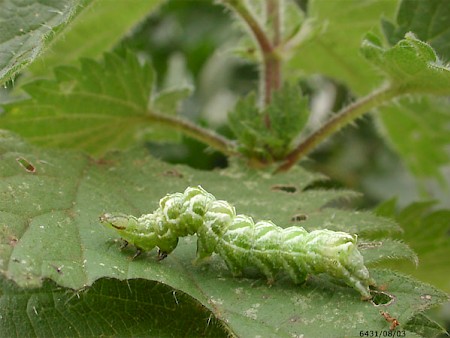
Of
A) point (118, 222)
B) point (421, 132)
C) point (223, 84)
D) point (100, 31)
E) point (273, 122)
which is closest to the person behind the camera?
point (118, 222)

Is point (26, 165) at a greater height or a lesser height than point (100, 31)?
lesser

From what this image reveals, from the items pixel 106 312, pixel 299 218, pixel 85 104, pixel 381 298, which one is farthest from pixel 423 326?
pixel 85 104

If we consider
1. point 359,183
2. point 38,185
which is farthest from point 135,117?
point 359,183

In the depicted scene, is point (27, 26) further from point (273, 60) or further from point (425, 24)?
point (425, 24)

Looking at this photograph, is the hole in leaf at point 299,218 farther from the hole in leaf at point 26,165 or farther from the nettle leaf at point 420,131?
the nettle leaf at point 420,131

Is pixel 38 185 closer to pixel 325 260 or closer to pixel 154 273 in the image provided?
pixel 154 273

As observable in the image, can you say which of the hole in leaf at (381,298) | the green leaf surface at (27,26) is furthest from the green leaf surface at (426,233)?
the green leaf surface at (27,26)

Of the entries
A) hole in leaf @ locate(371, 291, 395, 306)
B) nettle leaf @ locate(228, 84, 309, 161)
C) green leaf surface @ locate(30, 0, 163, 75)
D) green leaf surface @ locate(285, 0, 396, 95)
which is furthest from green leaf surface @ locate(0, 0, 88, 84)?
green leaf surface @ locate(285, 0, 396, 95)
